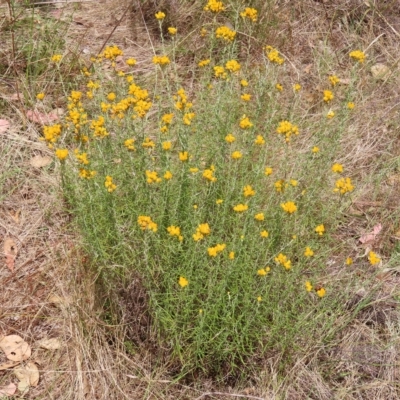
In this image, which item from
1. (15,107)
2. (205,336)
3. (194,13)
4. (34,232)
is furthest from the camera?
(194,13)

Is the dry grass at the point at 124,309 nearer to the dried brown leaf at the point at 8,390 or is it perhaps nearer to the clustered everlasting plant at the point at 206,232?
the dried brown leaf at the point at 8,390

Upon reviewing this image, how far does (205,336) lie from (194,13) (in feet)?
8.93

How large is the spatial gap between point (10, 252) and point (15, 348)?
1.86ft

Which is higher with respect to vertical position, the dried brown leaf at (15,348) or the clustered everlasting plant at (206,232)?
the clustered everlasting plant at (206,232)

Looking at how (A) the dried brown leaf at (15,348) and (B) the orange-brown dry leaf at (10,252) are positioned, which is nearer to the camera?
(A) the dried brown leaf at (15,348)

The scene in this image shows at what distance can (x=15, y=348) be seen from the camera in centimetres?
231

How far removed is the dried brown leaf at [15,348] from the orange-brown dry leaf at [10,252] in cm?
40

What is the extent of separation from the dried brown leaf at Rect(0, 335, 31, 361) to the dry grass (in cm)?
4

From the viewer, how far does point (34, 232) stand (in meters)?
2.78

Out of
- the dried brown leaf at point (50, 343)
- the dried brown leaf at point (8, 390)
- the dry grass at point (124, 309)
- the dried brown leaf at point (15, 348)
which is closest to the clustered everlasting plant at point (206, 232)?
the dry grass at point (124, 309)

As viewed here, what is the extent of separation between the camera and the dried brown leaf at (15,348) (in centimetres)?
228

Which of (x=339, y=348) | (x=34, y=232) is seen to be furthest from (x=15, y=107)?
(x=339, y=348)

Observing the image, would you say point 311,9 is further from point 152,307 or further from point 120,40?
point 152,307

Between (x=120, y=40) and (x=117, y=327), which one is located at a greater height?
(x=120, y=40)
